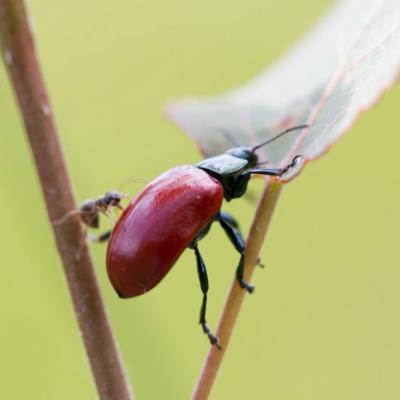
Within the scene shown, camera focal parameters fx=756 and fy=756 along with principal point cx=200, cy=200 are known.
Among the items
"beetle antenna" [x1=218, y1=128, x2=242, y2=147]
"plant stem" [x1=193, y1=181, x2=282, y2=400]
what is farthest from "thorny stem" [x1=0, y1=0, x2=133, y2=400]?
"beetle antenna" [x1=218, y1=128, x2=242, y2=147]

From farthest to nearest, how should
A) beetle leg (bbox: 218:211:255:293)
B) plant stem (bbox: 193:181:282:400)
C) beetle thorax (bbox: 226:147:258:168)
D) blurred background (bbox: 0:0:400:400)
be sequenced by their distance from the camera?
blurred background (bbox: 0:0:400:400) < beetle thorax (bbox: 226:147:258:168) < beetle leg (bbox: 218:211:255:293) < plant stem (bbox: 193:181:282:400)

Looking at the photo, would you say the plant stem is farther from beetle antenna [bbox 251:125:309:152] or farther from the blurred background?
the blurred background

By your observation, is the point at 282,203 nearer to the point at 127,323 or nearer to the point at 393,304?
the point at 393,304

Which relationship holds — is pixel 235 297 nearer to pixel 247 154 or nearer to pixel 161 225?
pixel 161 225

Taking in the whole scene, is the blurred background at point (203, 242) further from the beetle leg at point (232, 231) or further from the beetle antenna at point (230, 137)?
the beetle antenna at point (230, 137)

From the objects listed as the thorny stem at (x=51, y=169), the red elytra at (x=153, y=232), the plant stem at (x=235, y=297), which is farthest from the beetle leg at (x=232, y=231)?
the thorny stem at (x=51, y=169)
